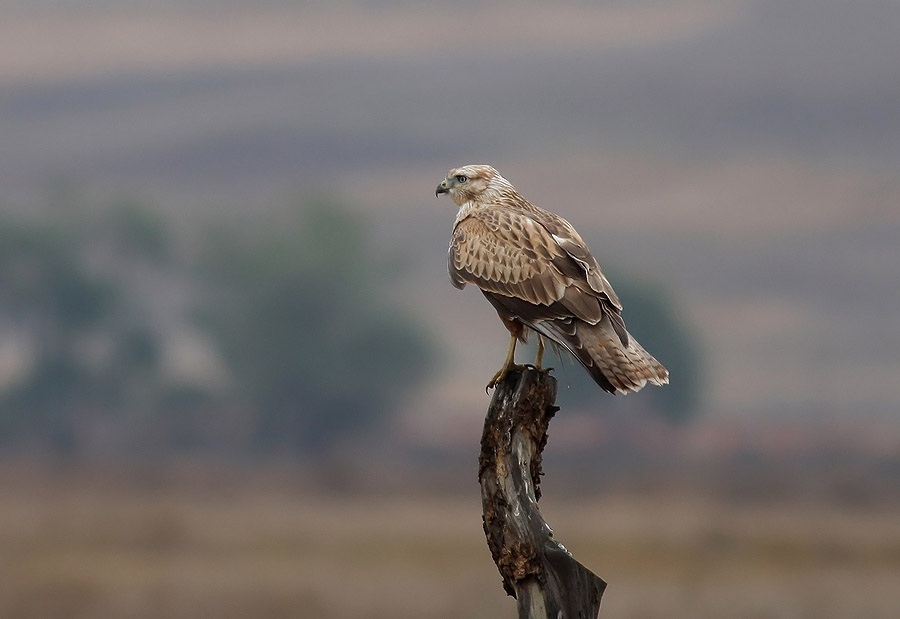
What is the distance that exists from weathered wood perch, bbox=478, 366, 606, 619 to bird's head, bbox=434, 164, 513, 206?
2264 millimetres

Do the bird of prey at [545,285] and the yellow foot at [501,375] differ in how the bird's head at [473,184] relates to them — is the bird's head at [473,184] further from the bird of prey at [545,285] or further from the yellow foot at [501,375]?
the yellow foot at [501,375]

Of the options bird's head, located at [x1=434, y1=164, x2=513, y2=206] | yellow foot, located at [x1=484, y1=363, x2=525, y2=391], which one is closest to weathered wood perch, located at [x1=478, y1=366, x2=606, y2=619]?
yellow foot, located at [x1=484, y1=363, x2=525, y2=391]

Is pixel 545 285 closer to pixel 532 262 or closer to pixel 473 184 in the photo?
pixel 532 262

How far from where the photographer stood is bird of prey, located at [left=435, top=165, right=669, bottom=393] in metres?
8.54

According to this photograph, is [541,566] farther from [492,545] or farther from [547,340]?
[547,340]

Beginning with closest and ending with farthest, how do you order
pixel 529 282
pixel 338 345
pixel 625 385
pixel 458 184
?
pixel 625 385 → pixel 529 282 → pixel 458 184 → pixel 338 345

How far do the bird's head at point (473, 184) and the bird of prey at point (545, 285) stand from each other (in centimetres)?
9

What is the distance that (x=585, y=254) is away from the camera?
363 inches

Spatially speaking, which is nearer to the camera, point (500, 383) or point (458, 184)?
point (500, 383)

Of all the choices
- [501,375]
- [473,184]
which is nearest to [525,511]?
[501,375]

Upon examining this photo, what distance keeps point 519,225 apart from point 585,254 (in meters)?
0.64

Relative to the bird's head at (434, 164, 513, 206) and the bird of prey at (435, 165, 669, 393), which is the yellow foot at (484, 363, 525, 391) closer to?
the bird of prey at (435, 165, 669, 393)

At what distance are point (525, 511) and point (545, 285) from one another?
1721 mm

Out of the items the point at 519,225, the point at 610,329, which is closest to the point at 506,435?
the point at 610,329
